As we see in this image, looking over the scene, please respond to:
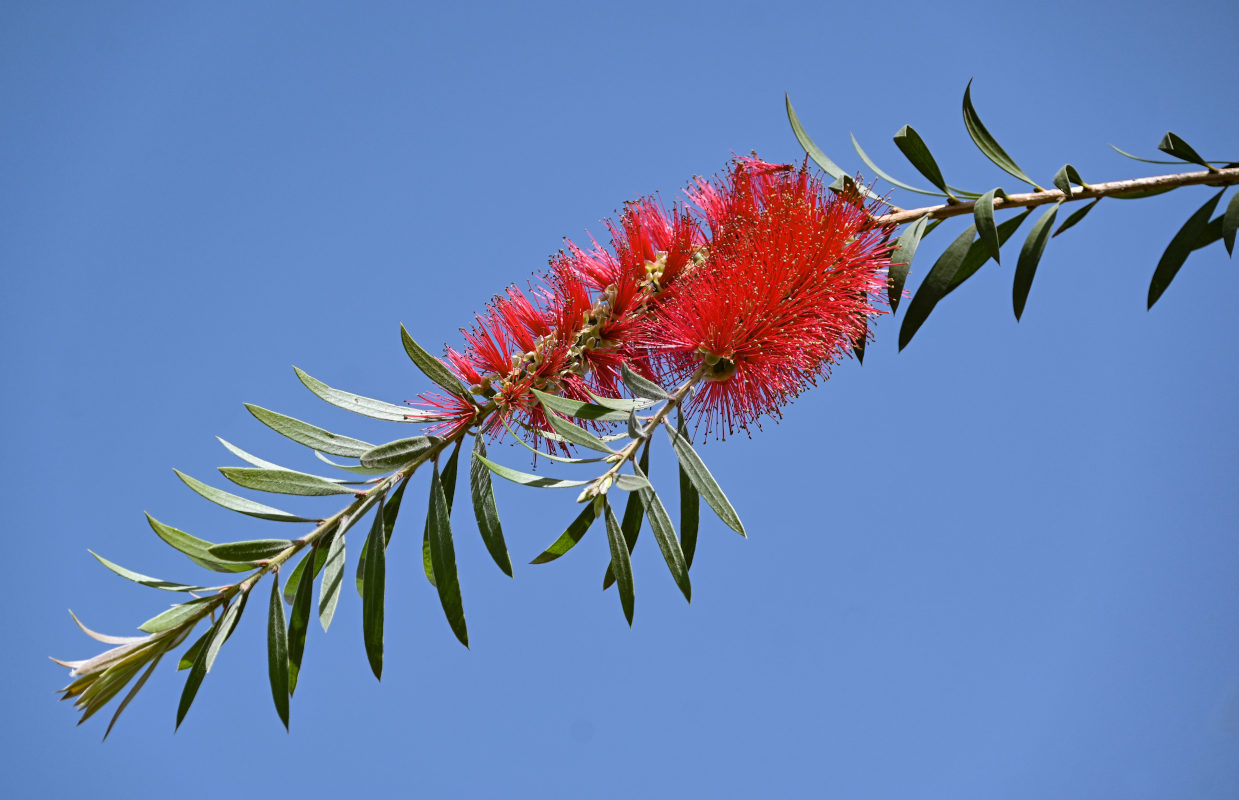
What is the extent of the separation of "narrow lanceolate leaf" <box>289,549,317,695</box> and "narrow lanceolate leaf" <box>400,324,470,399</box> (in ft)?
1.03

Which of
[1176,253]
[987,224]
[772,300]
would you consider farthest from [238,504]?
[1176,253]

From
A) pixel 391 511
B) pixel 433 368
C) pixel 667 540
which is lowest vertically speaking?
pixel 667 540

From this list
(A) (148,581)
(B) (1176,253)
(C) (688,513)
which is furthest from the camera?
(B) (1176,253)

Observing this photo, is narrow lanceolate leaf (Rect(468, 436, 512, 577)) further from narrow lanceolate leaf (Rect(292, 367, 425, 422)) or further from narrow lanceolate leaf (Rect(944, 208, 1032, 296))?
narrow lanceolate leaf (Rect(944, 208, 1032, 296))

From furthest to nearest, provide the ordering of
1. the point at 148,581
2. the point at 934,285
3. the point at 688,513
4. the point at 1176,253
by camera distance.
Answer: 1. the point at 1176,253
2. the point at 934,285
3. the point at 688,513
4. the point at 148,581

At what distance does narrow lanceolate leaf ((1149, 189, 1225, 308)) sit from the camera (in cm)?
155

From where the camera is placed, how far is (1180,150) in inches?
59.3

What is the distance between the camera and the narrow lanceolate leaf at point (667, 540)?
1.18m

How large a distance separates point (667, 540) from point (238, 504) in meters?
0.57

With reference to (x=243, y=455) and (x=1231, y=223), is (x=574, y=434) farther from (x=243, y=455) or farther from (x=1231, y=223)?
(x=1231, y=223)

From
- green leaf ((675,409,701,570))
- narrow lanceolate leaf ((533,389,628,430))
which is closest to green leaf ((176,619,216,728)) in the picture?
narrow lanceolate leaf ((533,389,628,430))

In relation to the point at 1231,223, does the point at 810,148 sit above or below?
above

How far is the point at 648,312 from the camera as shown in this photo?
1.33 m

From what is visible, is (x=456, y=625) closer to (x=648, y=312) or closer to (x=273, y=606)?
(x=273, y=606)
